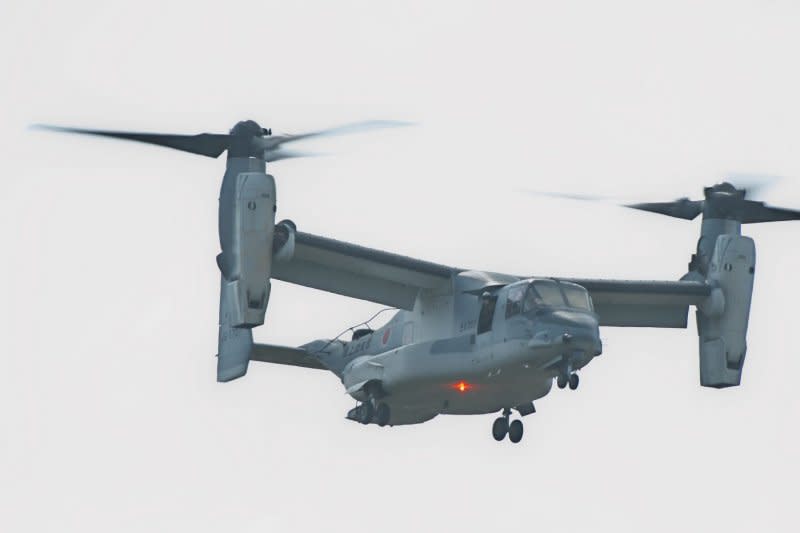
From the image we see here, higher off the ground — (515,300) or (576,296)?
(576,296)

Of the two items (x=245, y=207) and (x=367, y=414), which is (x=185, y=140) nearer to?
(x=245, y=207)

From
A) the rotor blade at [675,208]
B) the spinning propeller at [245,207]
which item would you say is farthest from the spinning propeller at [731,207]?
the spinning propeller at [245,207]

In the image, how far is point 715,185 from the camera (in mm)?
47250

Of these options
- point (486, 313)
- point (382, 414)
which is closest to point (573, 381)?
point (486, 313)

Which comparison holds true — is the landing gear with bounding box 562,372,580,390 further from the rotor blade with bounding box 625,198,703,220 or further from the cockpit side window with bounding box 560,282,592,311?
the rotor blade with bounding box 625,198,703,220

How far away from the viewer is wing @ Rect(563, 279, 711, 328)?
4628cm

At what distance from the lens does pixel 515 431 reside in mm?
43750

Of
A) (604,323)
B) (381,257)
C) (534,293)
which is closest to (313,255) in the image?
(381,257)

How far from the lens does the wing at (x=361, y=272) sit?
1710 inches

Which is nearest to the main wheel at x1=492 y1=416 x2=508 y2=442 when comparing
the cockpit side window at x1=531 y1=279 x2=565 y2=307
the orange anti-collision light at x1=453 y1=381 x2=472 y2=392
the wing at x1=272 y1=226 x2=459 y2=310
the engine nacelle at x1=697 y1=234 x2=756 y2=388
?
the orange anti-collision light at x1=453 y1=381 x2=472 y2=392

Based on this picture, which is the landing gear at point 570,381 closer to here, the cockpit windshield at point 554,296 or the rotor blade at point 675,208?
the cockpit windshield at point 554,296

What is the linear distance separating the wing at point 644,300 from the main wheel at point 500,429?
141 inches

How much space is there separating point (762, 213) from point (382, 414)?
9725mm

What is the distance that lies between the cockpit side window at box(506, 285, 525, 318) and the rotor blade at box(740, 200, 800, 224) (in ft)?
24.1
